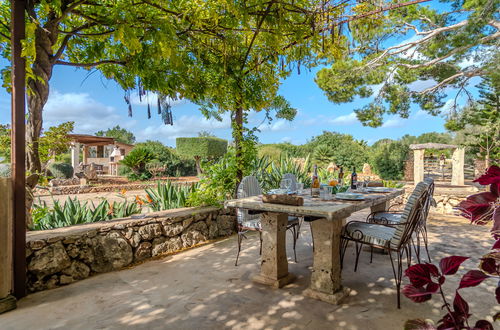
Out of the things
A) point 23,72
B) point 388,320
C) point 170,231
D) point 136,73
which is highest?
point 136,73

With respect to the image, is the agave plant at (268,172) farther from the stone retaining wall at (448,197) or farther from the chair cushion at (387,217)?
the stone retaining wall at (448,197)

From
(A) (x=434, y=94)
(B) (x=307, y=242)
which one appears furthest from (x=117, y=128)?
(B) (x=307, y=242)

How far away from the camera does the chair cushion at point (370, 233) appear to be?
2.52 m

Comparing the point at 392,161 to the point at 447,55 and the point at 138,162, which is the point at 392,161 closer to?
the point at 447,55

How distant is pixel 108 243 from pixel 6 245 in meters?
0.87

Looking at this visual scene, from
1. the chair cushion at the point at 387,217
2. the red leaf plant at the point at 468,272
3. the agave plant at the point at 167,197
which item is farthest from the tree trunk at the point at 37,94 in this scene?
the chair cushion at the point at 387,217

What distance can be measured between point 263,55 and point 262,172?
195 centimetres

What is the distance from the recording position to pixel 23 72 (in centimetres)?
246

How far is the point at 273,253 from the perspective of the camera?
8.97ft

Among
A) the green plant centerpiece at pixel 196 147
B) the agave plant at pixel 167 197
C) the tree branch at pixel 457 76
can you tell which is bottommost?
the agave plant at pixel 167 197

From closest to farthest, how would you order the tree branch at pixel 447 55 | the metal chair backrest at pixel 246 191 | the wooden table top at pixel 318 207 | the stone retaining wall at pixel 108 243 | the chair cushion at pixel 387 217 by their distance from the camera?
the wooden table top at pixel 318 207 < the stone retaining wall at pixel 108 243 < the metal chair backrest at pixel 246 191 < the chair cushion at pixel 387 217 < the tree branch at pixel 447 55

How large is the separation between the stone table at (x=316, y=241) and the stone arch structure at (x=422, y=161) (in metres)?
5.81

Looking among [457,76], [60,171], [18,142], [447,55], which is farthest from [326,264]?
[60,171]

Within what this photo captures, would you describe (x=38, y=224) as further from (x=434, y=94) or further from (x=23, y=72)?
(x=434, y=94)
